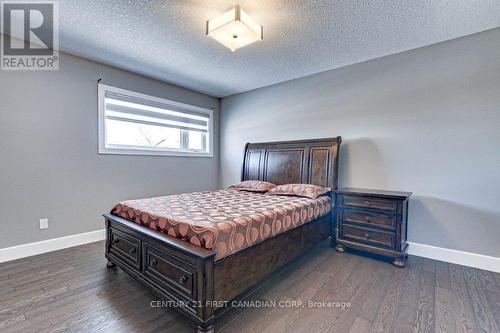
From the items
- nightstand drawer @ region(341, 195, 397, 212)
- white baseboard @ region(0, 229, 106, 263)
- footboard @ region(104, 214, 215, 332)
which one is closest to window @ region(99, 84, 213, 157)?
white baseboard @ region(0, 229, 106, 263)

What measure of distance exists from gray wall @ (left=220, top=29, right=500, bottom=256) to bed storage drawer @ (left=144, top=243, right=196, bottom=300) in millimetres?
2648

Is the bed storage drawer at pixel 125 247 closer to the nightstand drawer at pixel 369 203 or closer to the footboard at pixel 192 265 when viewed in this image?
the footboard at pixel 192 265

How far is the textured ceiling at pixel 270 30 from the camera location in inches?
83.3

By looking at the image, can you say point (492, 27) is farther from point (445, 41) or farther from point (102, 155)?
point (102, 155)

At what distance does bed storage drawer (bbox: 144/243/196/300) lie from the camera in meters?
1.58

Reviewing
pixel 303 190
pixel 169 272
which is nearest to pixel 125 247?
pixel 169 272

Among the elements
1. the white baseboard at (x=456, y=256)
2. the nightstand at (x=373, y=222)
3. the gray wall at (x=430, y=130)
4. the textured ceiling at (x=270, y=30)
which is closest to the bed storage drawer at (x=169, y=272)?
the nightstand at (x=373, y=222)

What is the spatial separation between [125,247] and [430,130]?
363cm

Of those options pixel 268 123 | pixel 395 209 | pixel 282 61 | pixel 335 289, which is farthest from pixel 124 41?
pixel 395 209

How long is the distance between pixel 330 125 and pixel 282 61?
1205 mm

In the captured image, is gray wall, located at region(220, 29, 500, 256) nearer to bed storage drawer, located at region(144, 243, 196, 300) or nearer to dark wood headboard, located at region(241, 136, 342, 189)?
dark wood headboard, located at region(241, 136, 342, 189)

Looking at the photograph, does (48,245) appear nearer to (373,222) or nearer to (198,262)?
(198,262)

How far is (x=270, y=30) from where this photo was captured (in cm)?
251

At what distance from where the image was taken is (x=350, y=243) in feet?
9.43
